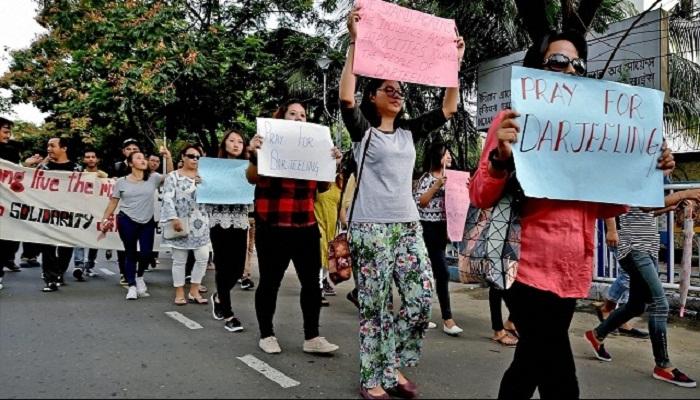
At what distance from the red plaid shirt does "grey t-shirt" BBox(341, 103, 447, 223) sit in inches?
40.3

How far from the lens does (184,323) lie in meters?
5.25

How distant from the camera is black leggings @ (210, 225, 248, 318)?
511 centimetres

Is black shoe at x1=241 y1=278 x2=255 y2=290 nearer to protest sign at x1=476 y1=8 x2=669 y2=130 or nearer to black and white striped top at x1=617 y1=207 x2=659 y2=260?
protest sign at x1=476 y1=8 x2=669 y2=130

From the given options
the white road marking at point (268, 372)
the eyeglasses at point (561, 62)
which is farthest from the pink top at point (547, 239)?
the white road marking at point (268, 372)

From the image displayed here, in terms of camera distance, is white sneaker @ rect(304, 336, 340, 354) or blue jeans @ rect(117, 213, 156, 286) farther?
blue jeans @ rect(117, 213, 156, 286)

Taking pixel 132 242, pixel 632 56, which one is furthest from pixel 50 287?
pixel 632 56

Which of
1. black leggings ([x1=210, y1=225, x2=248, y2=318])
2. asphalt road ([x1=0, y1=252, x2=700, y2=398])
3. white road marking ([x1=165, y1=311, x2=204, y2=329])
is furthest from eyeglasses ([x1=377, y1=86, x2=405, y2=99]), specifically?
white road marking ([x1=165, y1=311, x2=204, y2=329])

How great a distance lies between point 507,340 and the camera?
4742 millimetres

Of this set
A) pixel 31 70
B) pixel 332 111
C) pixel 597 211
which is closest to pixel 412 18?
pixel 597 211

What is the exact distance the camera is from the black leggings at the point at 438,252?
5.18 m

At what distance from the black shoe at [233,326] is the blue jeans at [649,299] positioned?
9.61 feet

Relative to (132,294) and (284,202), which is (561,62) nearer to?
(284,202)

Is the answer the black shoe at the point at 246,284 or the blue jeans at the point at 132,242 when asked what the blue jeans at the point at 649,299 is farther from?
the blue jeans at the point at 132,242

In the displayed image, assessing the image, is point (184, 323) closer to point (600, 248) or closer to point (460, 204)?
point (460, 204)
